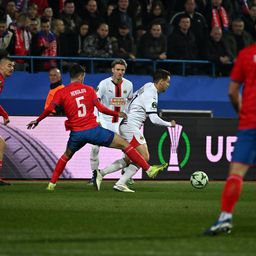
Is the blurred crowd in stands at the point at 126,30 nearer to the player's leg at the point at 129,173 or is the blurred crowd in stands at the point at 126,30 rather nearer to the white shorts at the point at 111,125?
the white shorts at the point at 111,125

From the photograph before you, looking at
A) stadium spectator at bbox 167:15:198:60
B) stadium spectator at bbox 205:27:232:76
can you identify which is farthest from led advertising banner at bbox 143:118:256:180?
stadium spectator at bbox 205:27:232:76

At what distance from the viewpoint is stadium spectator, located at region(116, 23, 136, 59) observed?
2355cm

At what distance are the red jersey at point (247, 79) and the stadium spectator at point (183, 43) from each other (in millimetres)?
13540

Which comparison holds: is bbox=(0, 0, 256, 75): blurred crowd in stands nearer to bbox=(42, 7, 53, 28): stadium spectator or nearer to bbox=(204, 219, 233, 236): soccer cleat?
bbox=(42, 7, 53, 28): stadium spectator

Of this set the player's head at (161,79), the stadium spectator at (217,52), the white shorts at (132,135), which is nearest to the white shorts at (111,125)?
the white shorts at (132,135)

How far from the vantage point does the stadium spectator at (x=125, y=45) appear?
2355 cm

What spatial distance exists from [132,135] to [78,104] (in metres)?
1.34

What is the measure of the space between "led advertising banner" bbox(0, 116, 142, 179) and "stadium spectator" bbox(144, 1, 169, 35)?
15.5 ft

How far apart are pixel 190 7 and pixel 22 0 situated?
4082 mm

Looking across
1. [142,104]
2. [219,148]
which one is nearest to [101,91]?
[142,104]

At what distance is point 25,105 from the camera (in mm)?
22984

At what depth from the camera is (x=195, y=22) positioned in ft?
80.1

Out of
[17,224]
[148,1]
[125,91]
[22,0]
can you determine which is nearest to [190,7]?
[148,1]

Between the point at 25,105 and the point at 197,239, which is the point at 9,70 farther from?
the point at 197,239
